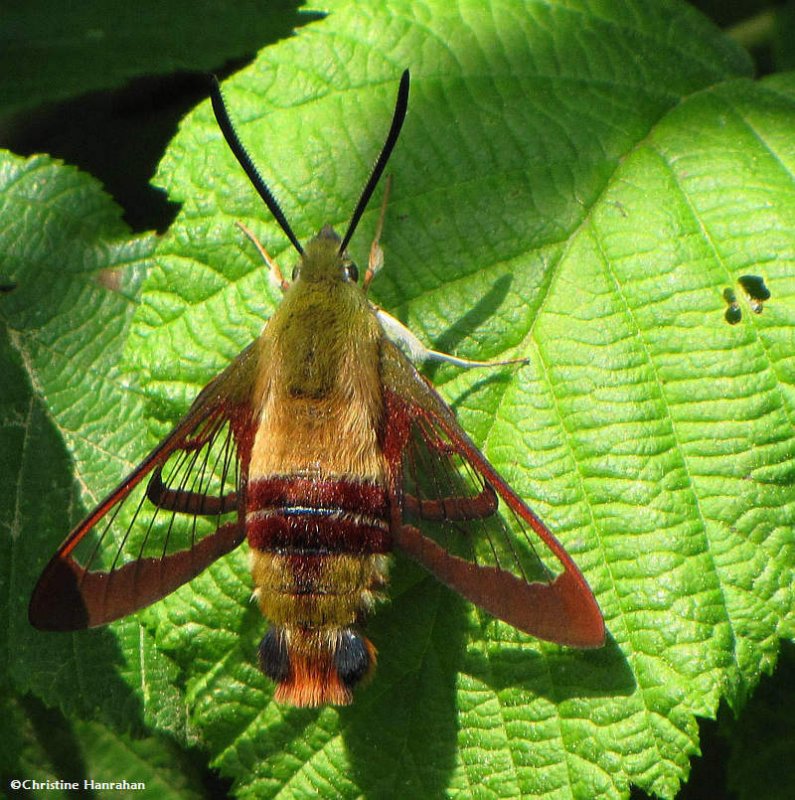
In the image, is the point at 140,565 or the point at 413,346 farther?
the point at 413,346

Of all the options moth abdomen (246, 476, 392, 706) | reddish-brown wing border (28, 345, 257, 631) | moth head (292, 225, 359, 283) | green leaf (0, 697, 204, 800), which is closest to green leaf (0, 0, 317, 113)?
moth head (292, 225, 359, 283)

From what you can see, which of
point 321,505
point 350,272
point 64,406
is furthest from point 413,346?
point 64,406

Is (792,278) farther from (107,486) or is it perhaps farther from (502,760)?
(107,486)

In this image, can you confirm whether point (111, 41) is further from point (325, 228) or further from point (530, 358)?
point (530, 358)

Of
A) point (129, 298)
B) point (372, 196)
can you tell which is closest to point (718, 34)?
point (372, 196)

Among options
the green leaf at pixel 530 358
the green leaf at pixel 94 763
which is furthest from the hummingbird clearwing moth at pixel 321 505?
the green leaf at pixel 94 763
